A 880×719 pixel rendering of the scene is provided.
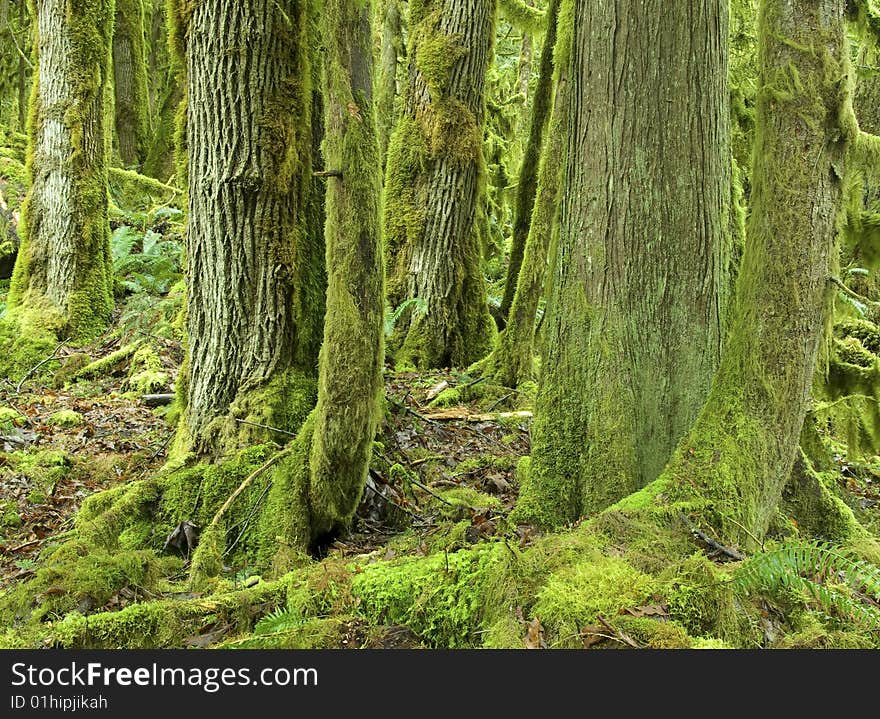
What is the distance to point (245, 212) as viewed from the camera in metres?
4.93

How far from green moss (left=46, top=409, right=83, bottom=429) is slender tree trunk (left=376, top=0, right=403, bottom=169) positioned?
6385 millimetres

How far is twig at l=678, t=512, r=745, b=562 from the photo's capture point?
3.12 metres

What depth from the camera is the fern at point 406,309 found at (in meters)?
7.80

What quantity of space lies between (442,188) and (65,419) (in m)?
4.45

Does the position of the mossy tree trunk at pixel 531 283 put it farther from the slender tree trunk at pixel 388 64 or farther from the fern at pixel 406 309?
the slender tree trunk at pixel 388 64

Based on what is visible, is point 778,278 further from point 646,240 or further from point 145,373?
point 145,373

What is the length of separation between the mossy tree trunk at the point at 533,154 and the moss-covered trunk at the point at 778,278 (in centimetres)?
380

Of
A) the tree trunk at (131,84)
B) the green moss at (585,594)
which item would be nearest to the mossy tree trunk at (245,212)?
the green moss at (585,594)

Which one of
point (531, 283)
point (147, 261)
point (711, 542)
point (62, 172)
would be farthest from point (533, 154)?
point (147, 261)

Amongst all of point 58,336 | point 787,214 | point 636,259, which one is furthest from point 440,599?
point 58,336

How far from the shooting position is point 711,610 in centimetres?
275

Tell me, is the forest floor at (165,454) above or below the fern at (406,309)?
below

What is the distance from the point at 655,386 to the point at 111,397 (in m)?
5.87

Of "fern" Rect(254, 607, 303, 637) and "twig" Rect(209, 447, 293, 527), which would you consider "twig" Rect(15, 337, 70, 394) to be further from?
"fern" Rect(254, 607, 303, 637)
